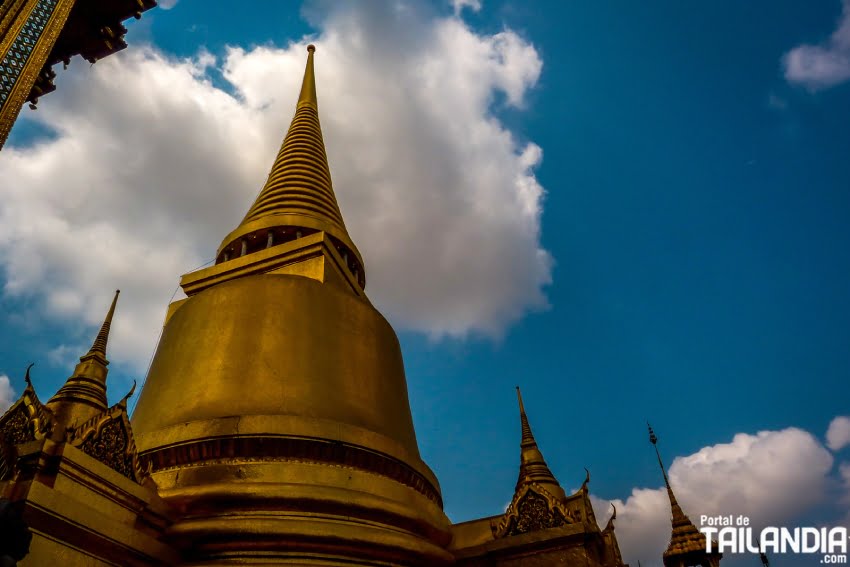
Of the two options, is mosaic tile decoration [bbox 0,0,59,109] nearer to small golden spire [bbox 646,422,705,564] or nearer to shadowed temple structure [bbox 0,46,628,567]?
shadowed temple structure [bbox 0,46,628,567]

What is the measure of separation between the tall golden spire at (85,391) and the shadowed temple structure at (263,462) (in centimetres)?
3

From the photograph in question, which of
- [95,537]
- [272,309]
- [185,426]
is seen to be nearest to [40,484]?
[95,537]

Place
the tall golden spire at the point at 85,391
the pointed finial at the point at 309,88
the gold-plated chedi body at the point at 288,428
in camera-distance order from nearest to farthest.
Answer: the gold-plated chedi body at the point at 288,428 < the tall golden spire at the point at 85,391 < the pointed finial at the point at 309,88

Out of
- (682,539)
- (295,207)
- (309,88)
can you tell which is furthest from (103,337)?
(682,539)

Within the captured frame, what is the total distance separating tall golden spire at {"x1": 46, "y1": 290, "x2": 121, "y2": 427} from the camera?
25.9 ft

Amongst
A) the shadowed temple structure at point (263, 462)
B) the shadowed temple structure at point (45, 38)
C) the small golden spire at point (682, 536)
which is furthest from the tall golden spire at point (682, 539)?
the shadowed temple structure at point (45, 38)

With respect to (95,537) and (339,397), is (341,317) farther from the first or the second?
(95,537)

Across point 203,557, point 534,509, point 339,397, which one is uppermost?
point 339,397

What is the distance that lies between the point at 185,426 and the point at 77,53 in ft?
18.1

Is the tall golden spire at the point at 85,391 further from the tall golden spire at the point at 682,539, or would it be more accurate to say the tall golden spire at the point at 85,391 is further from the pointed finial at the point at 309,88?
the tall golden spire at the point at 682,539

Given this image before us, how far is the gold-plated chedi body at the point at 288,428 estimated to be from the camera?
16.0 ft

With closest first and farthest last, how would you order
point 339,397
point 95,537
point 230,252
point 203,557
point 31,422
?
point 95,537 < point 31,422 < point 203,557 < point 339,397 < point 230,252

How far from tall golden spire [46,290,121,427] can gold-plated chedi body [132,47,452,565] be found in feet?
4.75

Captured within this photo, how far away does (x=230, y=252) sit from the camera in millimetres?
9539
